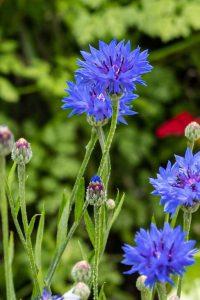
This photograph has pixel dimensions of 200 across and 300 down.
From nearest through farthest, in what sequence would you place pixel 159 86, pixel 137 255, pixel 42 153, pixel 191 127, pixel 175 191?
pixel 137 255
pixel 175 191
pixel 191 127
pixel 42 153
pixel 159 86

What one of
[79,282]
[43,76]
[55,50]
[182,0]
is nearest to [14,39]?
[55,50]

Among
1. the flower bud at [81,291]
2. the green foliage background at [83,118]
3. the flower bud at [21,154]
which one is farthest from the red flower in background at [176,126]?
the flower bud at [81,291]

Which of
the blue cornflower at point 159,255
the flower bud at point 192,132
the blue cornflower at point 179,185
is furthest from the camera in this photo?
the flower bud at point 192,132

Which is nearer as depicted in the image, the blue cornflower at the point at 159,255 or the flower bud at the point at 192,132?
the blue cornflower at the point at 159,255

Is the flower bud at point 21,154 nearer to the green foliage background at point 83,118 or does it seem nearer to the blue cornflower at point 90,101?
the blue cornflower at point 90,101

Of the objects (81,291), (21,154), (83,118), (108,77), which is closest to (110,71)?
(108,77)

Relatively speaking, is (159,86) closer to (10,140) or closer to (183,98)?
(183,98)
